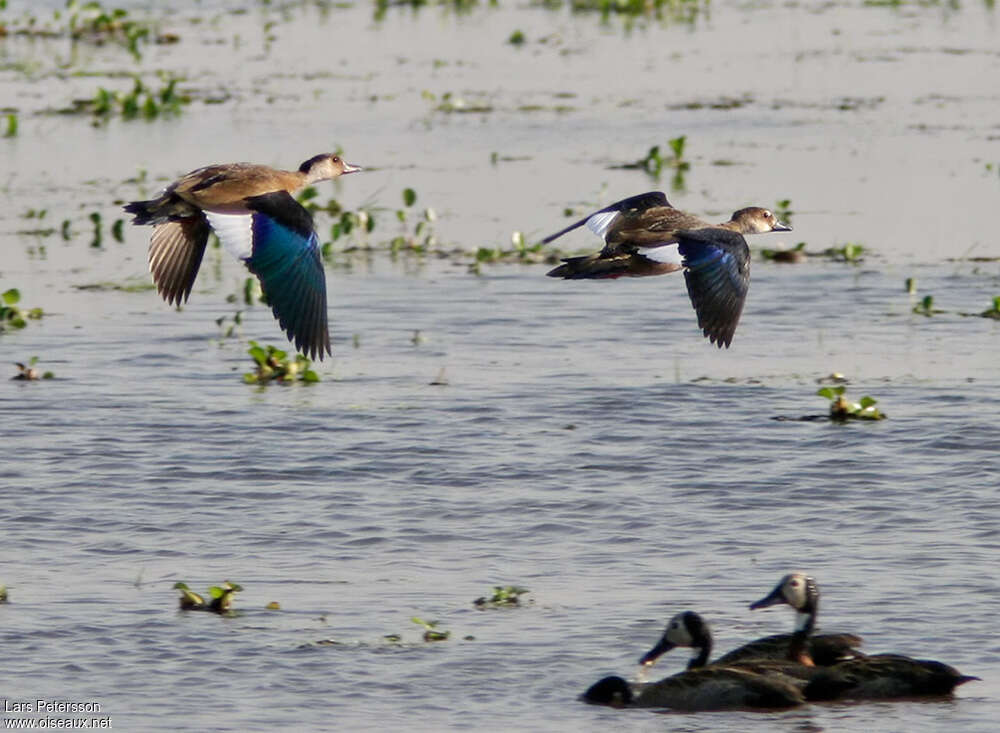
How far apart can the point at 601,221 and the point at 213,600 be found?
7.67ft

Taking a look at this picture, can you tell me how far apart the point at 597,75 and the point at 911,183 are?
482 centimetres

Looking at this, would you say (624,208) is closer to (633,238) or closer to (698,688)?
(633,238)

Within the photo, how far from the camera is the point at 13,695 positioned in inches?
282

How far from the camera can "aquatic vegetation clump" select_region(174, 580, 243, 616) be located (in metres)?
7.79

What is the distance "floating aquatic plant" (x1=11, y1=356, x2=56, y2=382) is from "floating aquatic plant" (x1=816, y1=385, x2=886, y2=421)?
12.3 ft

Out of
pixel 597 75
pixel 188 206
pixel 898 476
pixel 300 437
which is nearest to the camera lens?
pixel 188 206

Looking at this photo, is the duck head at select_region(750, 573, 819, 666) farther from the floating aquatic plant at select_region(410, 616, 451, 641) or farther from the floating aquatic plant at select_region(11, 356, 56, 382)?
the floating aquatic plant at select_region(11, 356, 56, 382)

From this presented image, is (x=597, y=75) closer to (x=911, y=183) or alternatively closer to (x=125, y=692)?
(x=911, y=183)

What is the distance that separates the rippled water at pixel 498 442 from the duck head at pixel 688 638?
10.1 inches

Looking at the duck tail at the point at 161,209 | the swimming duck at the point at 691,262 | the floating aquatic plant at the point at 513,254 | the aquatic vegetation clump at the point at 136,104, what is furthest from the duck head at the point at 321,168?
the aquatic vegetation clump at the point at 136,104

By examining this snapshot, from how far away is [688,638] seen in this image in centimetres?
721

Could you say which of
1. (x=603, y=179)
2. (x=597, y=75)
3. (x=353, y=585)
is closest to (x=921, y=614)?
(x=353, y=585)

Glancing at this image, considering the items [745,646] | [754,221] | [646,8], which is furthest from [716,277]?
[646,8]

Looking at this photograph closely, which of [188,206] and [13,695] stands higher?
[188,206]
